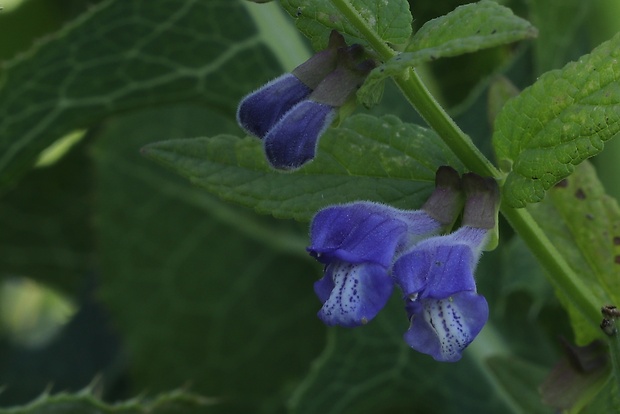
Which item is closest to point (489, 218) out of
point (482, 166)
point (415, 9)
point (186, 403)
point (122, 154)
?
point (482, 166)

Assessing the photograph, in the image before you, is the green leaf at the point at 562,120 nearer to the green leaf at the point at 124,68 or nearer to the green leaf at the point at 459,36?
the green leaf at the point at 459,36

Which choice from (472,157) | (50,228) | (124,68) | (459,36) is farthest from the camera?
(50,228)

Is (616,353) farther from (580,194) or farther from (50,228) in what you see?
(50,228)

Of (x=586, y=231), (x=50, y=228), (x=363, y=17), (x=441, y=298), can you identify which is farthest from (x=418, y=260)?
(x=50, y=228)

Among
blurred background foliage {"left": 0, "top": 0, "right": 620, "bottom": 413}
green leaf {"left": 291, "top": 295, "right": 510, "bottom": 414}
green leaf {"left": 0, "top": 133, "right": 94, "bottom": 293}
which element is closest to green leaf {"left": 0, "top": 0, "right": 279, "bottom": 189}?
blurred background foliage {"left": 0, "top": 0, "right": 620, "bottom": 413}

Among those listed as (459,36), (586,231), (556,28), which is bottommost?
(556,28)

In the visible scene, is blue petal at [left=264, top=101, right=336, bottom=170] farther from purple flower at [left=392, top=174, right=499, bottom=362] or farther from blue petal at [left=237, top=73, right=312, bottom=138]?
purple flower at [left=392, top=174, right=499, bottom=362]

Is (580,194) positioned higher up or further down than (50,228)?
higher up

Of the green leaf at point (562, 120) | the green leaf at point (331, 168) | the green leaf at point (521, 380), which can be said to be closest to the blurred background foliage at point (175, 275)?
the green leaf at point (521, 380)
